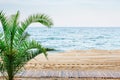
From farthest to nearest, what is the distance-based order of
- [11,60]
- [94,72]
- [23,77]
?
[94,72]
[23,77]
[11,60]

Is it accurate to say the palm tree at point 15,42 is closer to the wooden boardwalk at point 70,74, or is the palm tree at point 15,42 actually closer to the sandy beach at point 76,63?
the sandy beach at point 76,63

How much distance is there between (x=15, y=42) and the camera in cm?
1037

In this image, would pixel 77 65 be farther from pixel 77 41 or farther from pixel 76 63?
pixel 77 41

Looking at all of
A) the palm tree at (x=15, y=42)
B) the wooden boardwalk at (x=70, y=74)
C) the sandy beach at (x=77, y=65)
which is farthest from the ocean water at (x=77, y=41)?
the palm tree at (x=15, y=42)

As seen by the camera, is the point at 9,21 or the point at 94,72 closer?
the point at 9,21

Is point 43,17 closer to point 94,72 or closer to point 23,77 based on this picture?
point 23,77

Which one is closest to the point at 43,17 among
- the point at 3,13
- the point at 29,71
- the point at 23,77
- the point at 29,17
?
the point at 29,17

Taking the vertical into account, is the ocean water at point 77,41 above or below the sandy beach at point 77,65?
below

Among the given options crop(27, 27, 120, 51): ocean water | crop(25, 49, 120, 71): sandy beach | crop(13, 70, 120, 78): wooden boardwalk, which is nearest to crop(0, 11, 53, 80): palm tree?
crop(25, 49, 120, 71): sandy beach

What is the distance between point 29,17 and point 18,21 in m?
0.32

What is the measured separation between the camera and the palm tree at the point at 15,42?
10164mm

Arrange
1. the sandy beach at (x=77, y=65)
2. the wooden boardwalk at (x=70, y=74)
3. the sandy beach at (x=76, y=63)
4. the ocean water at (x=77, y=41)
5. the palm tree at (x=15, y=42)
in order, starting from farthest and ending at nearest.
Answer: the ocean water at (x=77, y=41) → the sandy beach at (x=76, y=63) → the sandy beach at (x=77, y=65) → the wooden boardwalk at (x=70, y=74) → the palm tree at (x=15, y=42)

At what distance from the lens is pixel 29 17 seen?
10.5m

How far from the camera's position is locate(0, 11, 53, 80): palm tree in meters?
10.2
